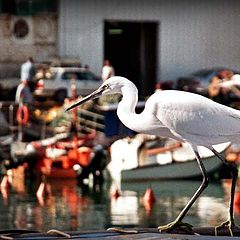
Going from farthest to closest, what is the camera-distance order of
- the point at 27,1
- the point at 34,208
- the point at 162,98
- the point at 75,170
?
1. the point at 27,1
2. the point at 75,170
3. the point at 34,208
4. the point at 162,98

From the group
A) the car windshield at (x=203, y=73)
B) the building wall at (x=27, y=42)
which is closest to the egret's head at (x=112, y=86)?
the car windshield at (x=203, y=73)

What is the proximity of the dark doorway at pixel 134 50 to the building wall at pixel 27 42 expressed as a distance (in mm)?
2693

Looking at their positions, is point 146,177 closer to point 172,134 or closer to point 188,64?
point 172,134

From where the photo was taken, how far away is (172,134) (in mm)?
10156

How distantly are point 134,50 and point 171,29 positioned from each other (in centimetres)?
301

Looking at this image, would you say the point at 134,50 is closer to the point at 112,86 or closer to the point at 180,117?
the point at 112,86

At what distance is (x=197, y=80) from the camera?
40.9 m

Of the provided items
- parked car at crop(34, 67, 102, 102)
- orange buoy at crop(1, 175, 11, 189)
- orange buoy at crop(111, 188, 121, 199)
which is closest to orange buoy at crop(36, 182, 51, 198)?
orange buoy at crop(1, 175, 11, 189)

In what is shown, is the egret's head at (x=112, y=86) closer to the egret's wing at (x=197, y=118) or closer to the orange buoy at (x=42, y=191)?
the egret's wing at (x=197, y=118)

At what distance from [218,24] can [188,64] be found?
2216mm

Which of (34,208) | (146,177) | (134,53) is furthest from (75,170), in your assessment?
(134,53)

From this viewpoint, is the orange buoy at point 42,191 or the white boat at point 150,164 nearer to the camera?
the orange buoy at point 42,191

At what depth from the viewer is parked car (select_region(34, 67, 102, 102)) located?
1465 inches

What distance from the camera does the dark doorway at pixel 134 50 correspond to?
151 feet
